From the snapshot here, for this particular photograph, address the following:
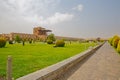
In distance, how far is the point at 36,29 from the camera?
161 m

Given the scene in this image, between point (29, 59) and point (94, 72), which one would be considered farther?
point (29, 59)

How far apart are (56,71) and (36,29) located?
6095 inches

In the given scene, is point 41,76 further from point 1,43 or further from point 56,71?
point 1,43

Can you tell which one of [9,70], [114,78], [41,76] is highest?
[9,70]

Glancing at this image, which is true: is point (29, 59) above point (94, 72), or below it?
above

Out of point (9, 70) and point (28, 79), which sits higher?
point (9, 70)

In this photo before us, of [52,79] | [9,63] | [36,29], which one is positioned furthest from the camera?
[36,29]

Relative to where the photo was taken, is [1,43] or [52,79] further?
[1,43]

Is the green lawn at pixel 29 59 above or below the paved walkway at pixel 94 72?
above

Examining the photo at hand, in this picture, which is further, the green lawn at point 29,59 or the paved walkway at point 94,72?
the green lawn at point 29,59

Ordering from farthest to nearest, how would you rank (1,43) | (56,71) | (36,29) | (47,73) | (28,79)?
(36,29) → (1,43) → (56,71) → (47,73) → (28,79)

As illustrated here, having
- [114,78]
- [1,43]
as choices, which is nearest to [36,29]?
[1,43]

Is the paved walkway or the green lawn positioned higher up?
the green lawn

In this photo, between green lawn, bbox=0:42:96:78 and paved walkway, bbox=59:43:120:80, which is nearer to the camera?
paved walkway, bbox=59:43:120:80
